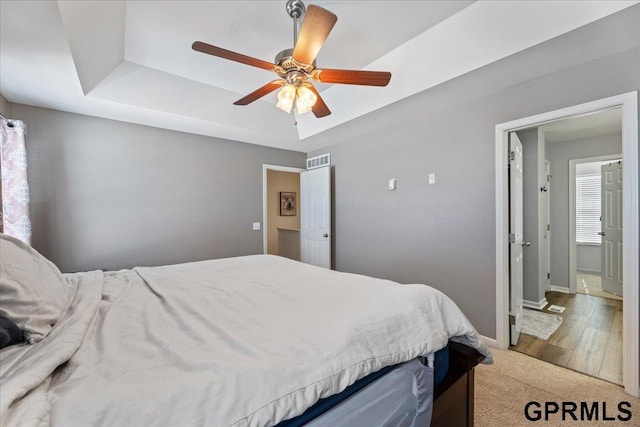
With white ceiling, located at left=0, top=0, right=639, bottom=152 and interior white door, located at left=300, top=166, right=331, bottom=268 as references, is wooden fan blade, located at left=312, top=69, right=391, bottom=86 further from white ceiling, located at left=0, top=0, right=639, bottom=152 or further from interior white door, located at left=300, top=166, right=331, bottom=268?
interior white door, located at left=300, top=166, right=331, bottom=268

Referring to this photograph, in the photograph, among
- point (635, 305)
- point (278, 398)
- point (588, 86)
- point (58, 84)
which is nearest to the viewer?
point (278, 398)

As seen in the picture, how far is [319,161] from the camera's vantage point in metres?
4.13

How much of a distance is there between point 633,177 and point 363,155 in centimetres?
237

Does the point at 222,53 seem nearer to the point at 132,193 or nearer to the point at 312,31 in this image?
the point at 312,31

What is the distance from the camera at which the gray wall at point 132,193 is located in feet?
8.09

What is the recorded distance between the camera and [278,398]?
69 centimetres

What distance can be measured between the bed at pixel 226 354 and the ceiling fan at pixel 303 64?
1262 mm

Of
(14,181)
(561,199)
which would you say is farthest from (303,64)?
(561,199)

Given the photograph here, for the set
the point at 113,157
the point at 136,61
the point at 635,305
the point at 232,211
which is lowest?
the point at 635,305

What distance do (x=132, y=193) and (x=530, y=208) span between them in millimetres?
4730

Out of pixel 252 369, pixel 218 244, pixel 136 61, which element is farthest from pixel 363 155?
pixel 252 369

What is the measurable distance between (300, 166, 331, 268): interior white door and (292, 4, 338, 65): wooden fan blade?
92.1 inches

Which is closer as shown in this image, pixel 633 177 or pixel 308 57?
pixel 308 57

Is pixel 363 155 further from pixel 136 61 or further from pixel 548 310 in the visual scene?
pixel 548 310
